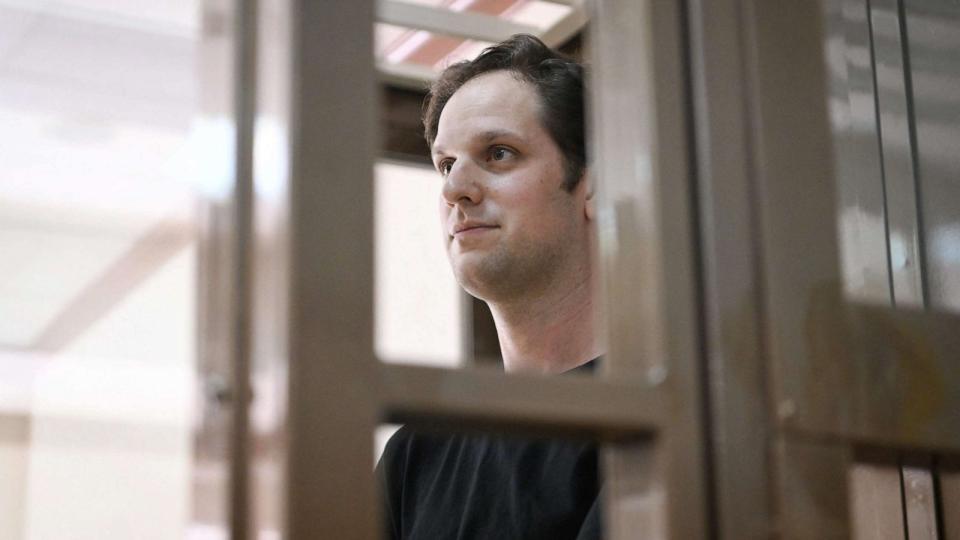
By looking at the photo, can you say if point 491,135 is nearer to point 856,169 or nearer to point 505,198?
point 505,198

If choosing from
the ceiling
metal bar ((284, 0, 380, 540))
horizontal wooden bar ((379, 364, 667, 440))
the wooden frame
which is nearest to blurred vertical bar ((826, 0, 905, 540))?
the wooden frame

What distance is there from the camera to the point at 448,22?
6.52 ft

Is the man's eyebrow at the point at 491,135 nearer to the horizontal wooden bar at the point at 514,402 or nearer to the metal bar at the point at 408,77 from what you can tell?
the metal bar at the point at 408,77

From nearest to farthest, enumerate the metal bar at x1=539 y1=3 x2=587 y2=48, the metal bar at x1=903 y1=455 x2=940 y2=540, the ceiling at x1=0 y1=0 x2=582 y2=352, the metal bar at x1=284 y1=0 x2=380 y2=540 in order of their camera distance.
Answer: the metal bar at x1=284 y1=0 x2=380 y2=540
the metal bar at x1=903 y1=455 x2=940 y2=540
the metal bar at x1=539 y1=3 x2=587 y2=48
the ceiling at x1=0 y1=0 x2=582 y2=352

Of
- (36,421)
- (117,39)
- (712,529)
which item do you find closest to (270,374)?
(712,529)

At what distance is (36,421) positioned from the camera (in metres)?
5.76

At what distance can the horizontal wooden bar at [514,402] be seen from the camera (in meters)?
0.76

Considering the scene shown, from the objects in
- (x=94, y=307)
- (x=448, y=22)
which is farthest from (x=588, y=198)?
(x=94, y=307)

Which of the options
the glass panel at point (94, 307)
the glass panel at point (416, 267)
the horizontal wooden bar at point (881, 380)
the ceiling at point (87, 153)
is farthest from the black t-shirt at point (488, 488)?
the glass panel at point (94, 307)

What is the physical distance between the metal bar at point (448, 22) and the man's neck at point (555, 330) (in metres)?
0.41

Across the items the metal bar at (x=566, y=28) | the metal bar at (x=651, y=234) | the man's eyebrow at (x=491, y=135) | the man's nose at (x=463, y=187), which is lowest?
the metal bar at (x=651, y=234)

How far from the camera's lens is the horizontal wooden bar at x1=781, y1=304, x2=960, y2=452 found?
2.89 feet

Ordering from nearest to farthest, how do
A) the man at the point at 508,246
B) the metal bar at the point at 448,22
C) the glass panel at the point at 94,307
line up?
the man at the point at 508,246, the metal bar at the point at 448,22, the glass panel at the point at 94,307

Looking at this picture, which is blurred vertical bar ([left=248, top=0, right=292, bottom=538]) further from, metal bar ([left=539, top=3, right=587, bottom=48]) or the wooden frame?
metal bar ([left=539, top=3, right=587, bottom=48])
